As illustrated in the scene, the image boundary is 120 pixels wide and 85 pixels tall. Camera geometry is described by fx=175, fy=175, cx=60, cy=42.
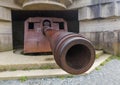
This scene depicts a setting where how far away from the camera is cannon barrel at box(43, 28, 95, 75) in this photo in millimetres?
896

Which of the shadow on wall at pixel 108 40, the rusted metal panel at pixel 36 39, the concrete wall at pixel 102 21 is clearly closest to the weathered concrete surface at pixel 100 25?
the concrete wall at pixel 102 21

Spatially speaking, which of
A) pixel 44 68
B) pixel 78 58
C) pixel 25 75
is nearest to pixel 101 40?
pixel 44 68

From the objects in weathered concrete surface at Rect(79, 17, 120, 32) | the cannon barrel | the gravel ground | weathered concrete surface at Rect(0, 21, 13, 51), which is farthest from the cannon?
weathered concrete surface at Rect(0, 21, 13, 51)

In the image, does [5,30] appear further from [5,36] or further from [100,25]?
[100,25]

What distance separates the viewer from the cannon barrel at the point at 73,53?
896mm

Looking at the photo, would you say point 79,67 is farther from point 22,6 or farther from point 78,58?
point 22,6

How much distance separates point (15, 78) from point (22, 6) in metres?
2.73

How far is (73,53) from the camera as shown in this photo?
1.08m

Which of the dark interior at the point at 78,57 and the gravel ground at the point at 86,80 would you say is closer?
the dark interior at the point at 78,57

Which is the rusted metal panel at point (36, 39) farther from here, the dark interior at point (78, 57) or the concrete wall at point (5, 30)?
the dark interior at point (78, 57)

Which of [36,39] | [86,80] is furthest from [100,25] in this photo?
[86,80]

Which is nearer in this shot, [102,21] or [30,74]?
[30,74]

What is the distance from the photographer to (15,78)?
104 inches

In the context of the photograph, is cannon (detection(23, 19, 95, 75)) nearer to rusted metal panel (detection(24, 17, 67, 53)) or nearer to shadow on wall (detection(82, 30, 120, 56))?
rusted metal panel (detection(24, 17, 67, 53))
